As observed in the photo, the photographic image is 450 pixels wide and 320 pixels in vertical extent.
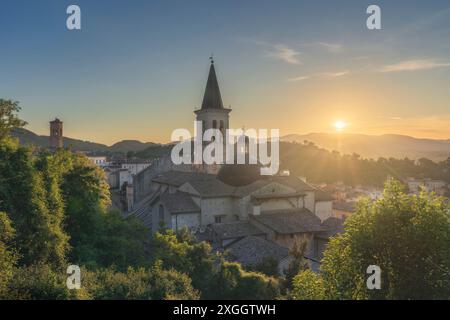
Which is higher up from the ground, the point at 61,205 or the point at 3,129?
the point at 3,129

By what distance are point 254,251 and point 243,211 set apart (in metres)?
9.06

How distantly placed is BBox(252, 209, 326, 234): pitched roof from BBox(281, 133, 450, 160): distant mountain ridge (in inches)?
3329

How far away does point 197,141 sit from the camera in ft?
152

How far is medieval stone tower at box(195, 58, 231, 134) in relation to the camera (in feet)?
150

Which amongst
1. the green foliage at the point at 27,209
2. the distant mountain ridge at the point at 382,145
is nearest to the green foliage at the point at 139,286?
the green foliage at the point at 27,209

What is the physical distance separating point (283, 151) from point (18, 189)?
102m

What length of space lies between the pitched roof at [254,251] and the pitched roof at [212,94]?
23.4 m

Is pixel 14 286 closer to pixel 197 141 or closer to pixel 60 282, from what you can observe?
pixel 60 282

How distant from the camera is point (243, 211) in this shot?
33.8 metres

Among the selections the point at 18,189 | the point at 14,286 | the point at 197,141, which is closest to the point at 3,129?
the point at 18,189

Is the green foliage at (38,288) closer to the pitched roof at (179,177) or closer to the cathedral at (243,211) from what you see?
the cathedral at (243,211)

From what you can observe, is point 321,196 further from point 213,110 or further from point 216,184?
point 213,110

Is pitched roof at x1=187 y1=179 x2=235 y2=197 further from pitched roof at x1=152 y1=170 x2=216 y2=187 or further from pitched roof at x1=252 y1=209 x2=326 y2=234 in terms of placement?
pitched roof at x1=252 y1=209 x2=326 y2=234

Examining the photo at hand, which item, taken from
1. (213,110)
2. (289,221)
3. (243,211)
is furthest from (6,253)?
(213,110)
